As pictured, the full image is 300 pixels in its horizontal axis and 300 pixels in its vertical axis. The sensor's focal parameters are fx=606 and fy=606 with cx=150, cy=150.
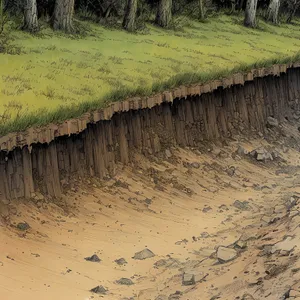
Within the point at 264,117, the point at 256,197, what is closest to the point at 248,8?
the point at 264,117

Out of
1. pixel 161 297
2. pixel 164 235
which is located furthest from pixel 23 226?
pixel 161 297

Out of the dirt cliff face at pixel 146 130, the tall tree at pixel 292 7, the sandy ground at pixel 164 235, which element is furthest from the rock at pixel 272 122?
the tall tree at pixel 292 7

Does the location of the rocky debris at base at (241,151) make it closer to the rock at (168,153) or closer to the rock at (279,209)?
the rock at (168,153)

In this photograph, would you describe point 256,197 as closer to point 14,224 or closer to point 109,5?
point 14,224

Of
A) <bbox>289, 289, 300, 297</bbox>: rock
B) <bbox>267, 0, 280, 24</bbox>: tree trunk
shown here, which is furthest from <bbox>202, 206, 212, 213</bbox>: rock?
<bbox>267, 0, 280, 24</bbox>: tree trunk

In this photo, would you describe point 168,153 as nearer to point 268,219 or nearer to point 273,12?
point 268,219
